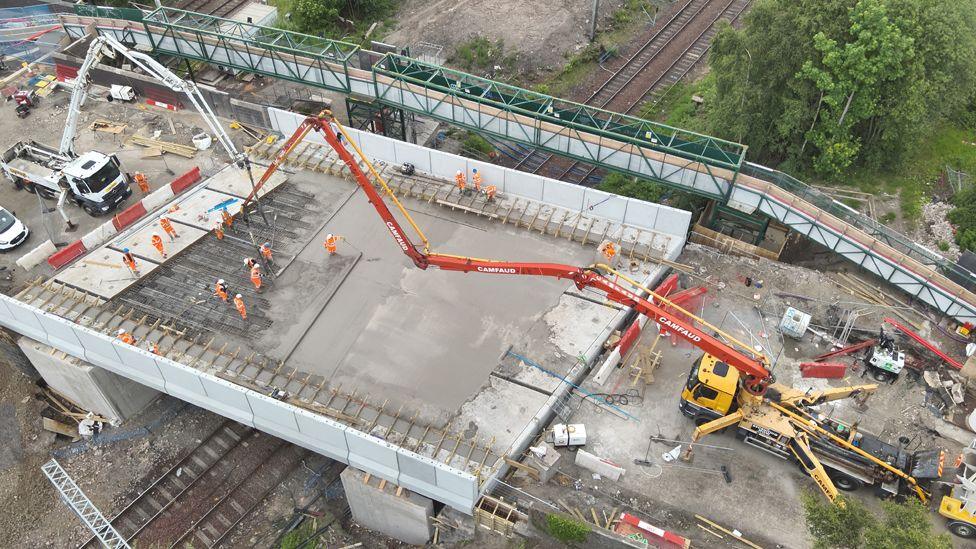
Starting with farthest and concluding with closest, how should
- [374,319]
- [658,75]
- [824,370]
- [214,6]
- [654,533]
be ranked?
[214,6]
[658,75]
[374,319]
[824,370]
[654,533]

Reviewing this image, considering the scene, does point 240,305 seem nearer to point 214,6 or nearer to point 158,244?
point 158,244

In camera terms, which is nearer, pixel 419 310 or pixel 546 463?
pixel 546 463

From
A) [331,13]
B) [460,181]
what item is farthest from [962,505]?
[331,13]

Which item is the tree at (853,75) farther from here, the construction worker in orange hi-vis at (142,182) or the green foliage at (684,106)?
the construction worker in orange hi-vis at (142,182)

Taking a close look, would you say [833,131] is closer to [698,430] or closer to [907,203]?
[907,203]

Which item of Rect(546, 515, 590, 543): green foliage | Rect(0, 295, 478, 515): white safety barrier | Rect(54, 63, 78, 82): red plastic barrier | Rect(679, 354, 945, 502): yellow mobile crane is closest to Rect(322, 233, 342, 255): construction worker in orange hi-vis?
Rect(0, 295, 478, 515): white safety barrier

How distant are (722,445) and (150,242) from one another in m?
24.9

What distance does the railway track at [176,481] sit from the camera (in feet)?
85.9

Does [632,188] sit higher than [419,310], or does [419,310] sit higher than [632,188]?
[419,310]

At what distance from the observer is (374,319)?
1080 inches

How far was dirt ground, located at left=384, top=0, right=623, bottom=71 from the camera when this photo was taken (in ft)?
156

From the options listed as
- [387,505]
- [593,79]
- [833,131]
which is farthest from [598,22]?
[387,505]

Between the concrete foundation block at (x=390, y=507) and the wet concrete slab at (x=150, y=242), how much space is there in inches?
528

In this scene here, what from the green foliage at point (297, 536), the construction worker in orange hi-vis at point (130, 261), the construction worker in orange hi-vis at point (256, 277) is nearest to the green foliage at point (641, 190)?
the construction worker in orange hi-vis at point (256, 277)
